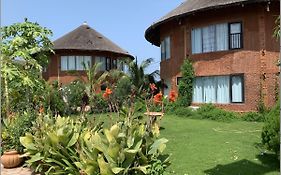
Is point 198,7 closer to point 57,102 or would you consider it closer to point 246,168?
point 57,102

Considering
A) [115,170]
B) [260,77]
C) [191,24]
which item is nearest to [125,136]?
[115,170]

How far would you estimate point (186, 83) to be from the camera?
905 inches

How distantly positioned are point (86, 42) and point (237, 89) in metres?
21.9

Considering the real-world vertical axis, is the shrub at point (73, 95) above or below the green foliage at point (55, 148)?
above

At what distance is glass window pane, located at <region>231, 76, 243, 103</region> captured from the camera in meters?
21.0

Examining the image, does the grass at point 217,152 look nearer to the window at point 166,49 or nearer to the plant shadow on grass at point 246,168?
the plant shadow on grass at point 246,168

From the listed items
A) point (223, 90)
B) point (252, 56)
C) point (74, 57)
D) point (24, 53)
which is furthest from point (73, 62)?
point (24, 53)

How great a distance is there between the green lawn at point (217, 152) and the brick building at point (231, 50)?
5493 millimetres

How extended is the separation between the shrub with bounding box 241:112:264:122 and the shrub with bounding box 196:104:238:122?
1.69ft

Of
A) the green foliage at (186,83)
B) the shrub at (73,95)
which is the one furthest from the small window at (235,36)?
the shrub at (73,95)

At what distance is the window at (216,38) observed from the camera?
21328mm

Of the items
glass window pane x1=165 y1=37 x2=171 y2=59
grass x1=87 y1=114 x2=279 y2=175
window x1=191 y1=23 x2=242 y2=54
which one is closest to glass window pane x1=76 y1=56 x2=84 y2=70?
glass window pane x1=165 y1=37 x2=171 y2=59

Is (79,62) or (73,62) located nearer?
(73,62)

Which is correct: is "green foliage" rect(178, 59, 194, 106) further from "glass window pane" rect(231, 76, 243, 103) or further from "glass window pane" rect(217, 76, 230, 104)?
"glass window pane" rect(231, 76, 243, 103)
